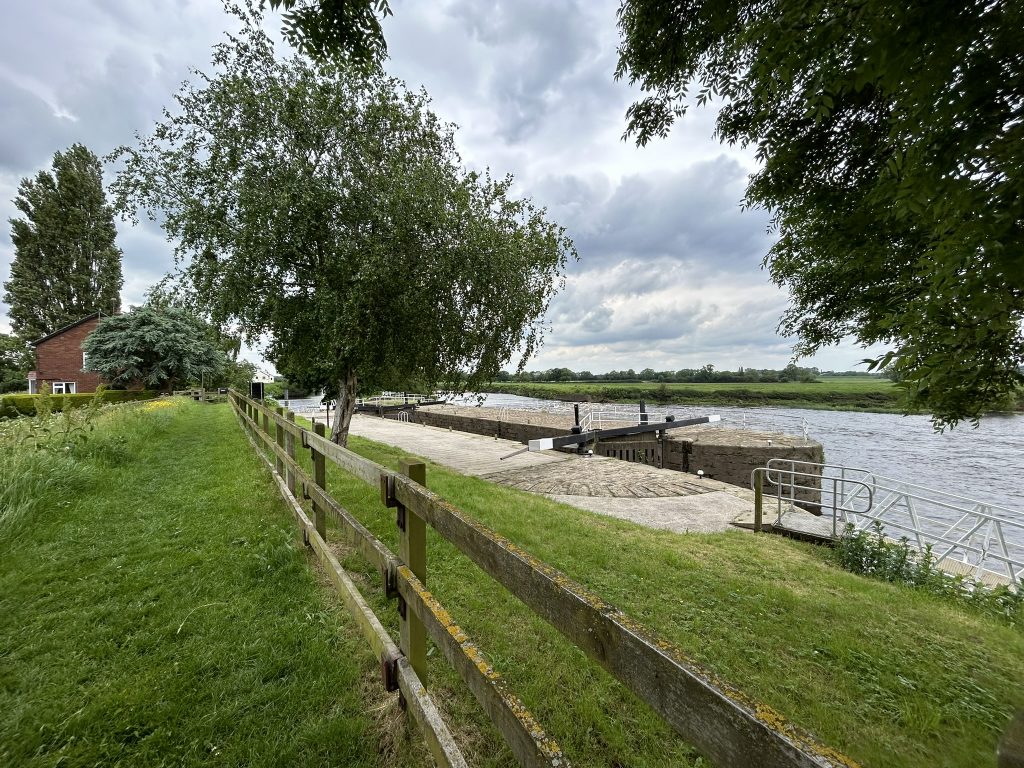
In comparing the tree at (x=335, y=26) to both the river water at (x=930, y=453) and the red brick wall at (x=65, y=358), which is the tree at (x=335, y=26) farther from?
the red brick wall at (x=65, y=358)

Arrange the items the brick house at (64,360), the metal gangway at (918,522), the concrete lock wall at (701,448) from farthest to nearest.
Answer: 1. the brick house at (64,360)
2. the concrete lock wall at (701,448)
3. the metal gangway at (918,522)

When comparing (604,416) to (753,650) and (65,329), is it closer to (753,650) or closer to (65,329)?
(753,650)

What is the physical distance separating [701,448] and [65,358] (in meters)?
43.2

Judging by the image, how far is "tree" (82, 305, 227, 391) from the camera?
28391mm

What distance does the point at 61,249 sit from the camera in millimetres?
34625

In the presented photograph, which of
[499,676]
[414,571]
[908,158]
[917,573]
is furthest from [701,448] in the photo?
[499,676]

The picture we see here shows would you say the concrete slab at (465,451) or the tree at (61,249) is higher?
the tree at (61,249)

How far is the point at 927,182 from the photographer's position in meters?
1.86

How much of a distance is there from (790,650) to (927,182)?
3.03 m

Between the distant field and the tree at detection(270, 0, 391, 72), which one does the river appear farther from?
the distant field

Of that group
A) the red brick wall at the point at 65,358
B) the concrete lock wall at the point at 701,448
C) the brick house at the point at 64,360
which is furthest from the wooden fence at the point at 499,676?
the brick house at the point at 64,360

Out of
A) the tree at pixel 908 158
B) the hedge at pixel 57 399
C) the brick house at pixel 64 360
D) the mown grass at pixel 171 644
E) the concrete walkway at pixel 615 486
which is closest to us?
the tree at pixel 908 158

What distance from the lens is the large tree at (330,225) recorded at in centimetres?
742

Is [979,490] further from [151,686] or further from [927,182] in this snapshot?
[151,686]
